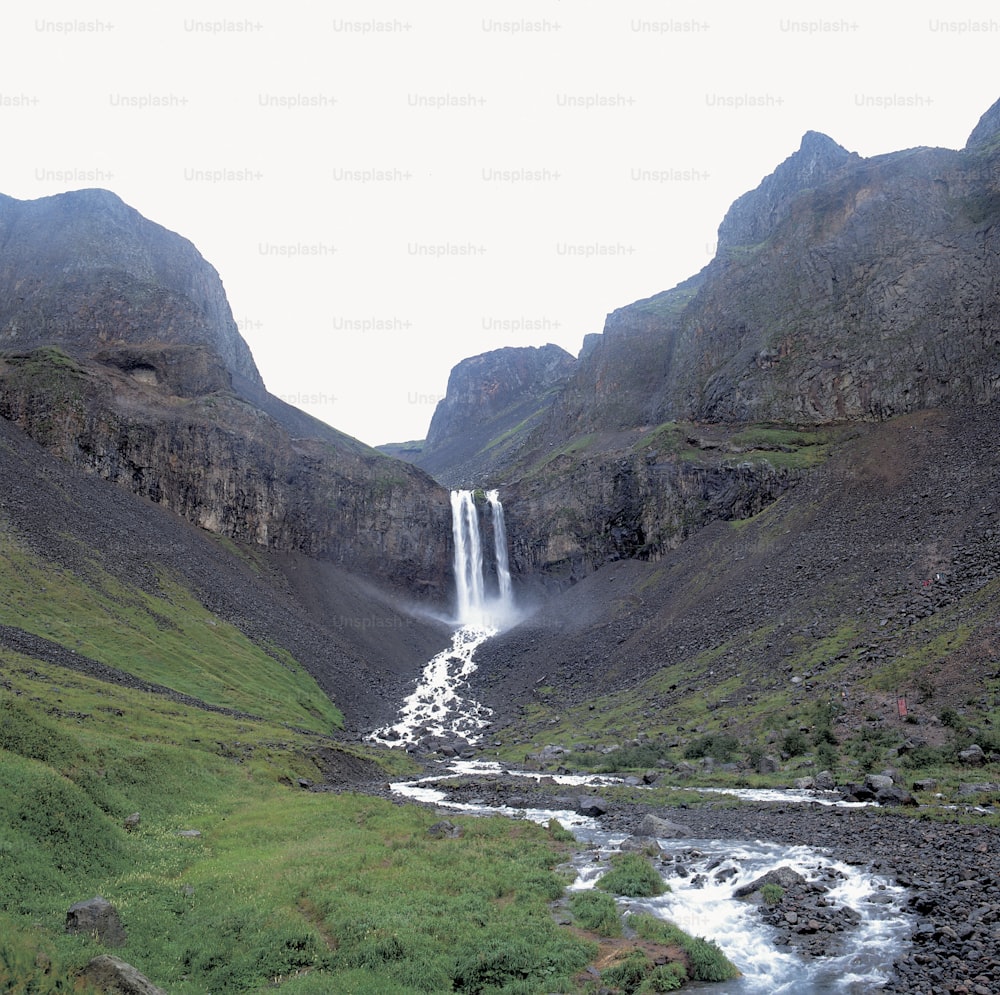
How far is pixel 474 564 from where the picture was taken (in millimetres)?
A: 124312

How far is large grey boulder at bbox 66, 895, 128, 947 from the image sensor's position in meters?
14.3

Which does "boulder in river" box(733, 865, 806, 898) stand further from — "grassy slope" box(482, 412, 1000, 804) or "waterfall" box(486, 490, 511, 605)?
"waterfall" box(486, 490, 511, 605)

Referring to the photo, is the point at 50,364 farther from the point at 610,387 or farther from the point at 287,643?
the point at 610,387

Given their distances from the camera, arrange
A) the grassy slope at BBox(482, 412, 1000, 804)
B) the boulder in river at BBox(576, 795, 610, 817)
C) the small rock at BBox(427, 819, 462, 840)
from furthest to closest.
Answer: the grassy slope at BBox(482, 412, 1000, 804) < the boulder in river at BBox(576, 795, 610, 817) < the small rock at BBox(427, 819, 462, 840)

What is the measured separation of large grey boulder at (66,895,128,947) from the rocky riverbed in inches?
595

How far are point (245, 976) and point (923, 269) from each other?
109m

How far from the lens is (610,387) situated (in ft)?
508

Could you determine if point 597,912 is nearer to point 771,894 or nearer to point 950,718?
point 771,894

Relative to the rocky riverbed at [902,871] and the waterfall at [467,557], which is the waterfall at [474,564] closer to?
the waterfall at [467,557]

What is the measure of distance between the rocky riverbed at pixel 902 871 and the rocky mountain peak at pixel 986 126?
155 metres

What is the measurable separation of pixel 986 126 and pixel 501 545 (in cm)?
12933

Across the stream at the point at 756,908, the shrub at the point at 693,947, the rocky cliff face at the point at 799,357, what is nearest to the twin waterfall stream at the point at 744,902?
the stream at the point at 756,908

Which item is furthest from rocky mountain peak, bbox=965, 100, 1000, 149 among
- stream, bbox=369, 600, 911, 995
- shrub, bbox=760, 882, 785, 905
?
shrub, bbox=760, 882, 785, 905

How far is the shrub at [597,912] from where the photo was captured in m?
17.5
